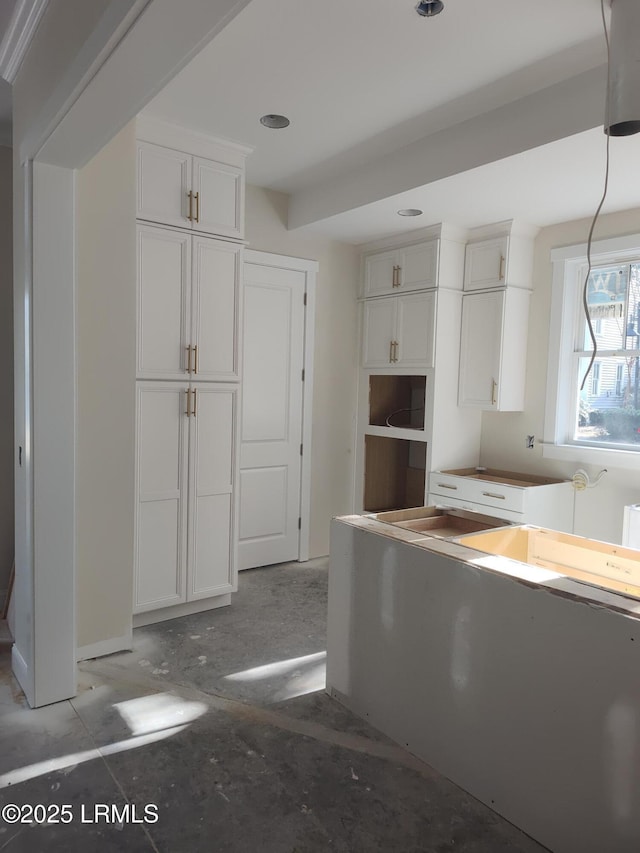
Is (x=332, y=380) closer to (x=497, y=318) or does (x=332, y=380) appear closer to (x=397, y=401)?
(x=397, y=401)

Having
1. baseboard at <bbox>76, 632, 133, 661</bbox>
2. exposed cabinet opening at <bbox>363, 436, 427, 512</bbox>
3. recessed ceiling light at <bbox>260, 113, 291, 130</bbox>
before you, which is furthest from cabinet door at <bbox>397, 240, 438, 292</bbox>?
baseboard at <bbox>76, 632, 133, 661</bbox>

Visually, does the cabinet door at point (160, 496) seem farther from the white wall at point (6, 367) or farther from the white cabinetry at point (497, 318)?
the white cabinetry at point (497, 318)

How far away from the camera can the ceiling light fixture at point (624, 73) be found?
5.85ft

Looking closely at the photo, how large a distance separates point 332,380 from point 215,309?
145cm

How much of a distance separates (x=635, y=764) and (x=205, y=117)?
3.26 metres

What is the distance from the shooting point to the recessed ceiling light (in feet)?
10.3

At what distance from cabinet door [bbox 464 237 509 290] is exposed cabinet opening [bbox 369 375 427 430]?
98 centimetres

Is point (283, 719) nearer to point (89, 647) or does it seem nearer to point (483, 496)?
point (89, 647)

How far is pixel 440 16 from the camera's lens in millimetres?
2250

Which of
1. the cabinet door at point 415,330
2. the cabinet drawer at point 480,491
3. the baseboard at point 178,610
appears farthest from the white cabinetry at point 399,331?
the baseboard at point 178,610

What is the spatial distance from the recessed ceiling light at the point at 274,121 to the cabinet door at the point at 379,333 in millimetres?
1592

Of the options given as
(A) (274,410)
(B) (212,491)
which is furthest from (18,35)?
(A) (274,410)

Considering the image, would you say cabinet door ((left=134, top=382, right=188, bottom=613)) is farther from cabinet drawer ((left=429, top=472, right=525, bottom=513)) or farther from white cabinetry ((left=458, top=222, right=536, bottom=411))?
white cabinetry ((left=458, top=222, right=536, bottom=411))

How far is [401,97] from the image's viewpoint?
2879 millimetres
